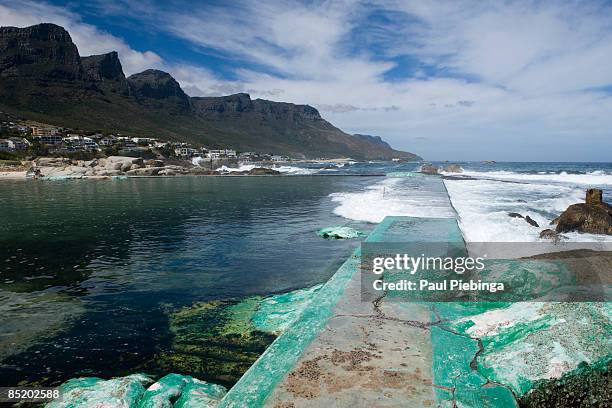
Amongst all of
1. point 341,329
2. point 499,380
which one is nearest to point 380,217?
point 341,329

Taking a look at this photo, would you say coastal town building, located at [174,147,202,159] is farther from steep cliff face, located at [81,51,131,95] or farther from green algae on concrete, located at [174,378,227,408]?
green algae on concrete, located at [174,378,227,408]

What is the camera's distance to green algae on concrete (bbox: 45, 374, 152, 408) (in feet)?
17.3

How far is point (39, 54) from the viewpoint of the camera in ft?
532

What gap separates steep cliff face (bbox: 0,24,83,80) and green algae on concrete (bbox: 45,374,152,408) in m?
182

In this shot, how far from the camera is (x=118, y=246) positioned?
16.2 metres

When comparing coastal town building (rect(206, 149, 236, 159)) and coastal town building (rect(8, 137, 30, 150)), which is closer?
coastal town building (rect(8, 137, 30, 150))

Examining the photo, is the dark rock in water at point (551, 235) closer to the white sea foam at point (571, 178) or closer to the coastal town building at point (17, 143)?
the white sea foam at point (571, 178)

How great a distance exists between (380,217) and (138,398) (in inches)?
703

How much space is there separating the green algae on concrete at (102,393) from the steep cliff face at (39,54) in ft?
598

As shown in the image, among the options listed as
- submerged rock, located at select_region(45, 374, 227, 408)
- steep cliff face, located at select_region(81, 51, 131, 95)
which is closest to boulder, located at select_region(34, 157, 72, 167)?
submerged rock, located at select_region(45, 374, 227, 408)

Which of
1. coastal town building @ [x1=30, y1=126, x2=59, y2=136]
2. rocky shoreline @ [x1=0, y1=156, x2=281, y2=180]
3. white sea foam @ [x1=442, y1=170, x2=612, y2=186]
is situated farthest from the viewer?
coastal town building @ [x1=30, y1=126, x2=59, y2=136]

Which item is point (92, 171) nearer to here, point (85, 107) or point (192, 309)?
point (192, 309)

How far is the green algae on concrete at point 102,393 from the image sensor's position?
17.3 feet

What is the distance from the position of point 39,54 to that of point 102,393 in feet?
650
